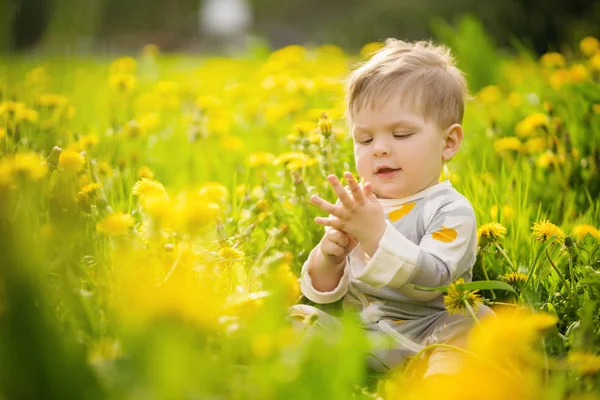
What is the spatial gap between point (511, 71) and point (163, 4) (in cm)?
1203

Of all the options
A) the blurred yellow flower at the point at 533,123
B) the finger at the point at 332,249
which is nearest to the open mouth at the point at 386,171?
the finger at the point at 332,249

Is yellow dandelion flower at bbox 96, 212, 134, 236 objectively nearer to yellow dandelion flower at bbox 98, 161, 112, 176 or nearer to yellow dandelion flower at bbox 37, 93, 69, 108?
yellow dandelion flower at bbox 98, 161, 112, 176

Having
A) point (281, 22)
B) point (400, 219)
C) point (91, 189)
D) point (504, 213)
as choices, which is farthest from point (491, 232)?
point (281, 22)

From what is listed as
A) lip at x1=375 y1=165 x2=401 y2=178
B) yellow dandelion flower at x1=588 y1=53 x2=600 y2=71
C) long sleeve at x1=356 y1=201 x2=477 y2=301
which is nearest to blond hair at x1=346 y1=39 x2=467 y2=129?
lip at x1=375 y1=165 x2=401 y2=178

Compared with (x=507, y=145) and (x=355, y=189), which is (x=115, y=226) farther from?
(x=507, y=145)

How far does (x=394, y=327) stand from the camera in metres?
1.63

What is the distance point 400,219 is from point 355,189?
30 centimetres

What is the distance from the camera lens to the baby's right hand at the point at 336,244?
5.31ft

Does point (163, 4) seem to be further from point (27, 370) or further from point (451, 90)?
point (27, 370)

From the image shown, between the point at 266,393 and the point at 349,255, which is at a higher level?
the point at 266,393

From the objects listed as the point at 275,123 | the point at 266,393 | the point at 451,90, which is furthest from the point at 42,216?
the point at 275,123

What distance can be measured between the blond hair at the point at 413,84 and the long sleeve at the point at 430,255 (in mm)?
270

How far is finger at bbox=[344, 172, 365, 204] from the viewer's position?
143 centimetres

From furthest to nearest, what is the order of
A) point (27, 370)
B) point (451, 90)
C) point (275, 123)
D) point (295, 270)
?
point (275, 123) → point (295, 270) → point (451, 90) → point (27, 370)
